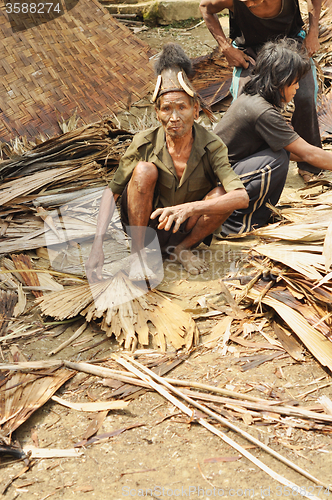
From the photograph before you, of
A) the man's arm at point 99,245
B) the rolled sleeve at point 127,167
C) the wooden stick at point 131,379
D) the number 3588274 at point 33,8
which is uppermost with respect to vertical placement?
the number 3588274 at point 33,8

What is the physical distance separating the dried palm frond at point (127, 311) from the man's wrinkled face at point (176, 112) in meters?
0.90

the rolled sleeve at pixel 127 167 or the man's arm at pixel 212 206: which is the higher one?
the rolled sleeve at pixel 127 167

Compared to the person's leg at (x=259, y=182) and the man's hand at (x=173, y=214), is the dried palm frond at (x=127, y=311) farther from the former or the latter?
the person's leg at (x=259, y=182)

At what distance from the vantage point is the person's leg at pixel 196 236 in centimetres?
280

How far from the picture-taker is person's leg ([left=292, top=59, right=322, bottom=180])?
3619 millimetres

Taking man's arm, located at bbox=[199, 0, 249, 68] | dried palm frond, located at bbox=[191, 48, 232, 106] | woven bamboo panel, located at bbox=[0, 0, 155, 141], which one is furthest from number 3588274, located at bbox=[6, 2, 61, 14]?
man's arm, located at bbox=[199, 0, 249, 68]

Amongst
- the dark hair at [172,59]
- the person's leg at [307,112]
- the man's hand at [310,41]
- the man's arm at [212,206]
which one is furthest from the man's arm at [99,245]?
the man's hand at [310,41]

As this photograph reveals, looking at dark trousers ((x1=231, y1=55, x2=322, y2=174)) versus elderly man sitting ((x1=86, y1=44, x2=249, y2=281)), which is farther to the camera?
dark trousers ((x1=231, y1=55, x2=322, y2=174))

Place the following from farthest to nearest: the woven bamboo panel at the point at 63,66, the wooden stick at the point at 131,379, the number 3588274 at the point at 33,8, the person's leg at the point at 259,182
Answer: the number 3588274 at the point at 33,8 → the woven bamboo panel at the point at 63,66 → the person's leg at the point at 259,182 → the wooden stick at the point at 131,379

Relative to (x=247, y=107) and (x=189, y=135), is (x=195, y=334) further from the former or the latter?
(x=247, y=107)

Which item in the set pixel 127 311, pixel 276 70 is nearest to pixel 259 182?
pixel 276 70

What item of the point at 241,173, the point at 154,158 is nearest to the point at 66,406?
the point at 154,158

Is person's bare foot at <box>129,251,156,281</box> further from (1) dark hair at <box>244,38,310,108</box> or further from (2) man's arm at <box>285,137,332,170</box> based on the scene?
(1) dark hair at <box>244,38,310,108</box>

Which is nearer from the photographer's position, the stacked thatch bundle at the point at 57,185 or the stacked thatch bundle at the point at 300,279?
the stacked thatch bundle at the point at 300,279
